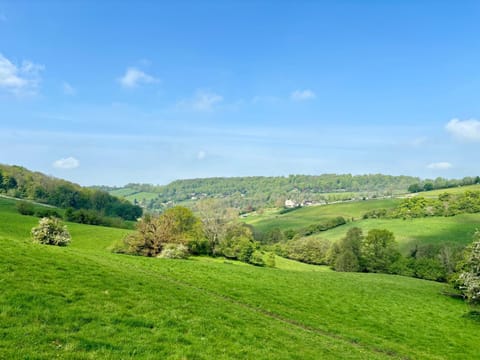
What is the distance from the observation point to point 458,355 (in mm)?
22172

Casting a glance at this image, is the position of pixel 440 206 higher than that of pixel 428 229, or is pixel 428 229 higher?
pixel 440 206

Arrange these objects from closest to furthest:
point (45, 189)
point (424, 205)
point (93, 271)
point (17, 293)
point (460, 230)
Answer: point (17, 293), point (93, 271), point (460, 230), point (424, 205), point (45, 189)

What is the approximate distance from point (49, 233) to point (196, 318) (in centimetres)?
3753

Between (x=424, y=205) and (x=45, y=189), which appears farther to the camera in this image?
(x=45, y=189)

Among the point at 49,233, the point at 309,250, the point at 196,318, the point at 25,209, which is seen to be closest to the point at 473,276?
the point at 196,318

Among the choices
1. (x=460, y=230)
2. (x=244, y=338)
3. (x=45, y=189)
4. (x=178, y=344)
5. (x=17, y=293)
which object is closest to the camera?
(x=178, y=344)

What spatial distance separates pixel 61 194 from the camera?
15562 centimetres

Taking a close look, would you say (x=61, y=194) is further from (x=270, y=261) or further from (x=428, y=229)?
(x=428, y=229)

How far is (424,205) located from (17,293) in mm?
160690

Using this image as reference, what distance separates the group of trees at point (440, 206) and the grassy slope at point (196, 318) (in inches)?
4635

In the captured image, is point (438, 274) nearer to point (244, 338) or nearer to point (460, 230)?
point (460, 230)

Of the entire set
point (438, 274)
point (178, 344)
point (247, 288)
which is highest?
point (178, 344)

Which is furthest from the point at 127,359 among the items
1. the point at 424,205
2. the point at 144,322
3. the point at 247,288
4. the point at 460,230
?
the point at 424,205

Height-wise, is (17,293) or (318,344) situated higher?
(17,293)
